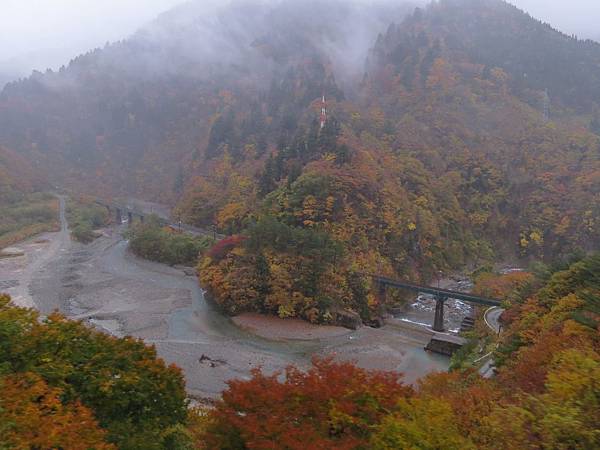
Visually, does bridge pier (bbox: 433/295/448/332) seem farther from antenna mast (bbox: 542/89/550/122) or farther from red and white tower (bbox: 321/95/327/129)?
antenna mast (bbox: 542/89/550/122)

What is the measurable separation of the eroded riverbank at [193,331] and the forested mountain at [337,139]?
3.19m

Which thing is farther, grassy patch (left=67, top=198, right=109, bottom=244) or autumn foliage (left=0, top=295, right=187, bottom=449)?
grassy patch (left=67, top=198, right=109, bottom=244)

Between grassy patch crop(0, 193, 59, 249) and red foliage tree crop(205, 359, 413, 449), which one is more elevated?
red foliage tree crop(205, 359, 413, 449)

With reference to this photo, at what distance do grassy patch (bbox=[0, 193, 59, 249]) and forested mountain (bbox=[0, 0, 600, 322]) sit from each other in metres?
22.7

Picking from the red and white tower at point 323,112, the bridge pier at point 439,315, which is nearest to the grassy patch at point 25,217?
the red and white tower at point 323,112

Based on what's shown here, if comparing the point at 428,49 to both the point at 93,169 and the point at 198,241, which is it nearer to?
the point at 198,241

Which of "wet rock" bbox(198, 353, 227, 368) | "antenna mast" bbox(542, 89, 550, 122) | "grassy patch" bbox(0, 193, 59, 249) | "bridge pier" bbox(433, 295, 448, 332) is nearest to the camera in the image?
"wet rock" bbox(198, 353, 227, 368)

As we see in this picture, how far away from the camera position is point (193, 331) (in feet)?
120

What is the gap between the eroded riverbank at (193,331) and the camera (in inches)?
1209

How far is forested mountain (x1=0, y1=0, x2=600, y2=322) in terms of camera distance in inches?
1843

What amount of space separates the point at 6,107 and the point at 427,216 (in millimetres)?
129052

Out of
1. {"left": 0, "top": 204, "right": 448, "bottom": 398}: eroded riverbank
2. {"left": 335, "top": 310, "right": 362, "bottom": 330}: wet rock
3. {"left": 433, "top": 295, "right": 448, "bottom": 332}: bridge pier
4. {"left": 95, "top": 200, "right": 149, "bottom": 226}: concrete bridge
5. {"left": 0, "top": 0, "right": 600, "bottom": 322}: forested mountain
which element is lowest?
{"left": 0, "top": 204, "right": 448, "bottom": 398}: eroded riverbank

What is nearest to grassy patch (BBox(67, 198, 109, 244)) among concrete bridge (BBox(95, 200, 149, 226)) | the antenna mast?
concrete bridge (BBox(95, 200, 149, 226))

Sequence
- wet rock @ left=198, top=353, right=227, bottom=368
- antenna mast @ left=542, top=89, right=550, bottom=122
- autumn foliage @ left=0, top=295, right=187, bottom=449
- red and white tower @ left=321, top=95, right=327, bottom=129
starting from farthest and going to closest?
antenna mast @ left=542, top=89, right=550, bottom=122
red and white tower @ left=321, top=95, right=327, bottom=129
wet rock @ left=198, top=353, right=227, bottom=368
autumn foliage @ left=0, top=295, right=187, bottom=449
